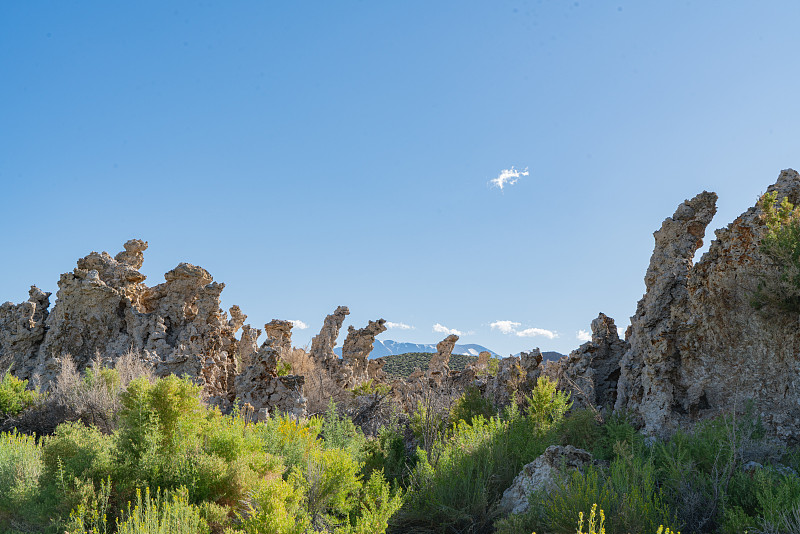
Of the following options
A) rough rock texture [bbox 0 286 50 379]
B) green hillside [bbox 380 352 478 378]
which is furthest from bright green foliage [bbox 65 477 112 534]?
green hillside [bbox 380 352 478 378]

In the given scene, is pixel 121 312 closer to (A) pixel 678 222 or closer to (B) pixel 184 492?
(B) pixel 184 492

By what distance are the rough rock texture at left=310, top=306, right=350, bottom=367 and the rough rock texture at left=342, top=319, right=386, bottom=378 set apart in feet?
2.42

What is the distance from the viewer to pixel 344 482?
532 cm

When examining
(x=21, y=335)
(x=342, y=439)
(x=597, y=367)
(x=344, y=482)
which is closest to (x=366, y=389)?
(x=597, y=367)

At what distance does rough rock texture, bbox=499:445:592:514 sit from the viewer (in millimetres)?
5031

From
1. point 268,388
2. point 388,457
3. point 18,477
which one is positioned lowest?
point 388,457

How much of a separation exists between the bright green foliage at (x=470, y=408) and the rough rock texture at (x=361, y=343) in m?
11.6

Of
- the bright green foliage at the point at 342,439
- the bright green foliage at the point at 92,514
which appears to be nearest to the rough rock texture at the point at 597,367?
the bright green foliage at the point at 342,439

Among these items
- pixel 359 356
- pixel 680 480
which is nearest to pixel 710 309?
pixel 680 480

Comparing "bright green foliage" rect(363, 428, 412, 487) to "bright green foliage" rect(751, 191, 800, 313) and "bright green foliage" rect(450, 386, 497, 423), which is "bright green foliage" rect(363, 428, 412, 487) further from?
"bright green foliage" rect(751, 191, 800, 313)

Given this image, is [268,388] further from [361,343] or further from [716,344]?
Result: [361,343]

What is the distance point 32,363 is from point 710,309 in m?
17.5

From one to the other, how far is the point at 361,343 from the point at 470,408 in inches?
481

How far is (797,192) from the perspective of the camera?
24.4 feet
